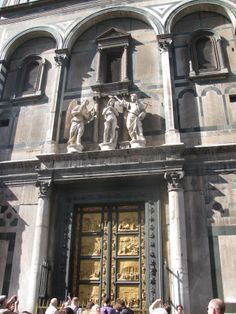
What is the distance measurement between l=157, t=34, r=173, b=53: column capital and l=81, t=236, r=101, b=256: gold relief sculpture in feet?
21.4

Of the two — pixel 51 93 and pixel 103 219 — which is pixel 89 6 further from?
pixel 103 219

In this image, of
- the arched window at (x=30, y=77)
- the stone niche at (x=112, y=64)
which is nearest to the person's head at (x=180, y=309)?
the stone niche at (x=112, y=64)

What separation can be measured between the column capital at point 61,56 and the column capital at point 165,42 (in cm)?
333

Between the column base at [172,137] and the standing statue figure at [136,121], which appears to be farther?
the standing statue figure at [136,121]

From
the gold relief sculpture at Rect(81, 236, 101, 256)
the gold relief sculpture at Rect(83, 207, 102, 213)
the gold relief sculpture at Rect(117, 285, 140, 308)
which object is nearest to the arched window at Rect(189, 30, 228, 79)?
the gold relief sculpture at Rect(83, 207, 102, 213)

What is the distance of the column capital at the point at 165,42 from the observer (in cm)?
1195

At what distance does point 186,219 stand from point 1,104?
7.85 metres

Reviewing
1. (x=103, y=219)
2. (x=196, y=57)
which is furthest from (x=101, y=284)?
(x=196, y=57)

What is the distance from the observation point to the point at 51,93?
1253cm

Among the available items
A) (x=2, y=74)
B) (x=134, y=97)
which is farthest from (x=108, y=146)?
(x=2, y=74)

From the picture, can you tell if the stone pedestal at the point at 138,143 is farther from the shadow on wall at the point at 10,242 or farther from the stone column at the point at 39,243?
the shadow on wall at the point at 10,242

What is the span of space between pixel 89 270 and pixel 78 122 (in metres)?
4.40

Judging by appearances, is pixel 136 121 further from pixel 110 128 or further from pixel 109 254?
pixel 109 254

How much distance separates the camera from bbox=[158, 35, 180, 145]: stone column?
10287mm
